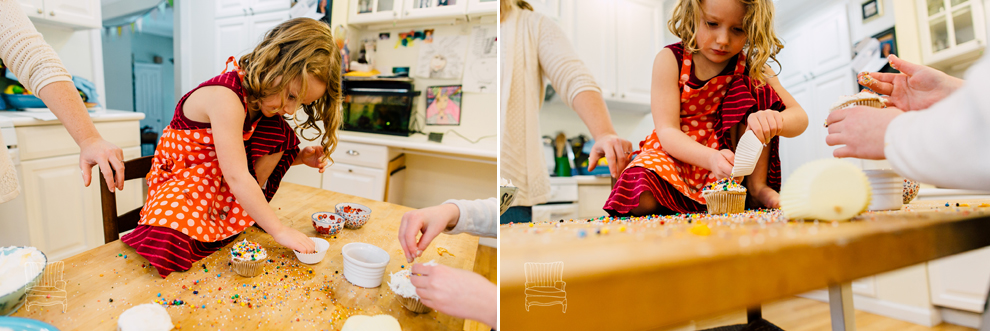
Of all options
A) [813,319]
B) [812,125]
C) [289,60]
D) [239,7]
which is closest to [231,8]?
[239,7]

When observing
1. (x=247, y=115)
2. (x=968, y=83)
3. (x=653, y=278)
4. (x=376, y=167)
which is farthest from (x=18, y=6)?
(x=968, y=83)

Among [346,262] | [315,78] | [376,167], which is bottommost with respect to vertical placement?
[346,262]

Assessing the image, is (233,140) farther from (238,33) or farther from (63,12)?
(63,12)

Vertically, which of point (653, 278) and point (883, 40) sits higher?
point (883, 40)

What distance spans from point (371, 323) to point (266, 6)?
0.52 m

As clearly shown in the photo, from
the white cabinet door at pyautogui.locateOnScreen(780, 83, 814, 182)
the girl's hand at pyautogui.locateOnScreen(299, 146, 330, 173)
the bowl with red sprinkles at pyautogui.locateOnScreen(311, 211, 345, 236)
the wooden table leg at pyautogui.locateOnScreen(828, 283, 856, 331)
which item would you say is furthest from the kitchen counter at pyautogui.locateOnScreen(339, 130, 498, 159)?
the wooden table leg at pyautogui.locateOnScreen(828, 283, 856, 331)

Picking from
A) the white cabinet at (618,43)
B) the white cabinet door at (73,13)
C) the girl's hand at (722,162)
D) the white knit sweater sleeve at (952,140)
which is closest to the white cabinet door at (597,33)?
the white cabinet at (618,43)

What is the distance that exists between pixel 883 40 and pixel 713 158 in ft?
0.80

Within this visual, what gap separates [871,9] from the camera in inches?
15.3

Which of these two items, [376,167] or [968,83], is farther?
[376,167]

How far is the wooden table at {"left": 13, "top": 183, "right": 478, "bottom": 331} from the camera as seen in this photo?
0.89 ft

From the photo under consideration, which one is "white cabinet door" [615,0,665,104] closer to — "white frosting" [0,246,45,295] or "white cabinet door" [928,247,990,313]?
"white frosting" [0,246,45,295]

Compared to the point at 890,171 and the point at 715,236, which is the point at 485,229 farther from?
the point at 890,171

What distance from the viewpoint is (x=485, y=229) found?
413mm
